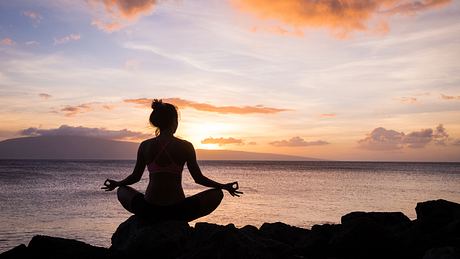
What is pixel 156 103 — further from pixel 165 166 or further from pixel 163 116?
pixel 165 166

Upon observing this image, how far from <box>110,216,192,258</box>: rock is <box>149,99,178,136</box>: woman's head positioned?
64.5 inches

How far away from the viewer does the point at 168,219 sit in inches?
303

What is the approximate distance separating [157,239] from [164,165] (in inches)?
50.0

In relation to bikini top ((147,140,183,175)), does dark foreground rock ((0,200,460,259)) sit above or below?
below

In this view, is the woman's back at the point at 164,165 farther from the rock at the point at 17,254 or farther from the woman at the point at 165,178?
the rock at the point at 17,254

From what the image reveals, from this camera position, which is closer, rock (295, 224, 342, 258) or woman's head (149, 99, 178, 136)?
woman's head (149, 99, 178, 136)

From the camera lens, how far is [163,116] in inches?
287

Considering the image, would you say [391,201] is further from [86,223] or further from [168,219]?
[168,219]

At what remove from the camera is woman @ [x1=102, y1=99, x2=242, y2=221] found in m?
7.35

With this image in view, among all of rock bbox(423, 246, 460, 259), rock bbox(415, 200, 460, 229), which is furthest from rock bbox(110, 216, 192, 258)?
rock bbox(415, 200, 460, 229)

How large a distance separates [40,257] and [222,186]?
10.6ft

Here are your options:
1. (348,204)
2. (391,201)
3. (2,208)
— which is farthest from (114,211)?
(391,201)

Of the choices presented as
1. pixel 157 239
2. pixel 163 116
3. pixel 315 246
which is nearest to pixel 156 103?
pixel 163 116

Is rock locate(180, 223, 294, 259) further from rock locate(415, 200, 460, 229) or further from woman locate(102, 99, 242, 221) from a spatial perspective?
rock locate(415, 200, 460, 229)
